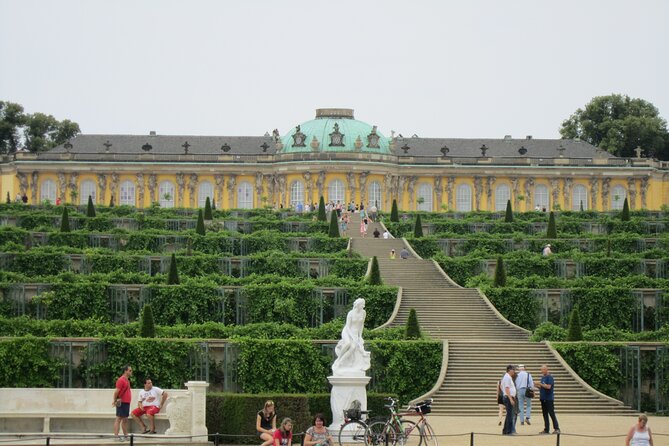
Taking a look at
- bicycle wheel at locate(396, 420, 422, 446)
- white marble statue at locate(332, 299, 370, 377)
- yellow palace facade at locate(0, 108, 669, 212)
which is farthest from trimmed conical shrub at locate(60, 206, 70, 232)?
yellow palace facade at locate(0, 108, 669, 212)

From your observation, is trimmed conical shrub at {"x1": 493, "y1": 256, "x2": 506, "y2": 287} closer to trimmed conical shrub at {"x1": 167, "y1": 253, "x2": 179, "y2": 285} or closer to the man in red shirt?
trimmed conical shrub at {"x1": 167, "y1": 253, "x2": 179, "y2": 285}

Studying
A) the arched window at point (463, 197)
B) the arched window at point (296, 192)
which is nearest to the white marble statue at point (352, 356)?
the arched window at point (296, 192)

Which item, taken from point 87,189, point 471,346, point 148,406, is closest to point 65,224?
point 471,346

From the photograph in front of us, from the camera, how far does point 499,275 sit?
44.0 m

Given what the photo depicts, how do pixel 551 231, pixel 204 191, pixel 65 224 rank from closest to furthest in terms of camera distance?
pixel 65 224
pixel 551 231
pixel 204 191

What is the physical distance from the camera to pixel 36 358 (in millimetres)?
34750

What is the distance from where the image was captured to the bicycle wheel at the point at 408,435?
2609cm

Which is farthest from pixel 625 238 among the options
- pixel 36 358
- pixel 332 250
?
pixel 36 358

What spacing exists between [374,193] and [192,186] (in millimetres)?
9693

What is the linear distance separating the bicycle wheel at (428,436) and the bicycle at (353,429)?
3.25ft

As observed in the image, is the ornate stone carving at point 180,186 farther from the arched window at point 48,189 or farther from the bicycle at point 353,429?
the bicycle at point 353,429

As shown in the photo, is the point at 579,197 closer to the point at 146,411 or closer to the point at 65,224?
the point at 65,224

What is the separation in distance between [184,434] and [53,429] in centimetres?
277

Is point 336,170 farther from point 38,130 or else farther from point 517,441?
point 517,441
